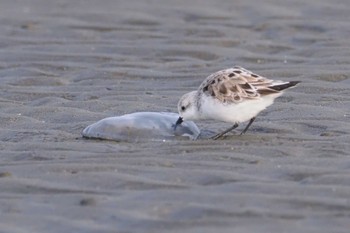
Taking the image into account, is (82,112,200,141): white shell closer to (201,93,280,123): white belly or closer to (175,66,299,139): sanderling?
(175,66,299,139): sanderling

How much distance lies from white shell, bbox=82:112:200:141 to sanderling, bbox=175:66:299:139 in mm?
93

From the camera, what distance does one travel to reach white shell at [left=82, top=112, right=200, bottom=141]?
26.1 feet

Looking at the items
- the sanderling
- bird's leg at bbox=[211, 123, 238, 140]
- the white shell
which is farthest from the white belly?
the white shell

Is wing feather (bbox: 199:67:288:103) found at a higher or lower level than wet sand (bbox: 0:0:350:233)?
higher

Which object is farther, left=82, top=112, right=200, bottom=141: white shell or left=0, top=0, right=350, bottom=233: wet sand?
left=82, top=112, right=200, bottom=141: white shell

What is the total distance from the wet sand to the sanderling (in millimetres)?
217

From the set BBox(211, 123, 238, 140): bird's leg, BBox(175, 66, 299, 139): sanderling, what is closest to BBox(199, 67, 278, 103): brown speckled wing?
BBox(175, 66, 299, 139): sanderling

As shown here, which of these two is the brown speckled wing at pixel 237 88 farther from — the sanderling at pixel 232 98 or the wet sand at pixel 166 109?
the wet sand at pixel 166 109

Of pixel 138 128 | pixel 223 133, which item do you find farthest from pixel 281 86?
pixel 138 128

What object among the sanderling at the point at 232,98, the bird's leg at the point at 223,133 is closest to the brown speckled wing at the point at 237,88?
the sanderling at the point at 232,98

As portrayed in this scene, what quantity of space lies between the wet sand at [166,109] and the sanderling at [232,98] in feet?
0.71

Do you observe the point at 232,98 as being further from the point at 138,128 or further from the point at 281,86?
the point at 138,128

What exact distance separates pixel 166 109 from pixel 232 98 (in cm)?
122

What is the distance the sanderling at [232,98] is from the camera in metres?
7.98
